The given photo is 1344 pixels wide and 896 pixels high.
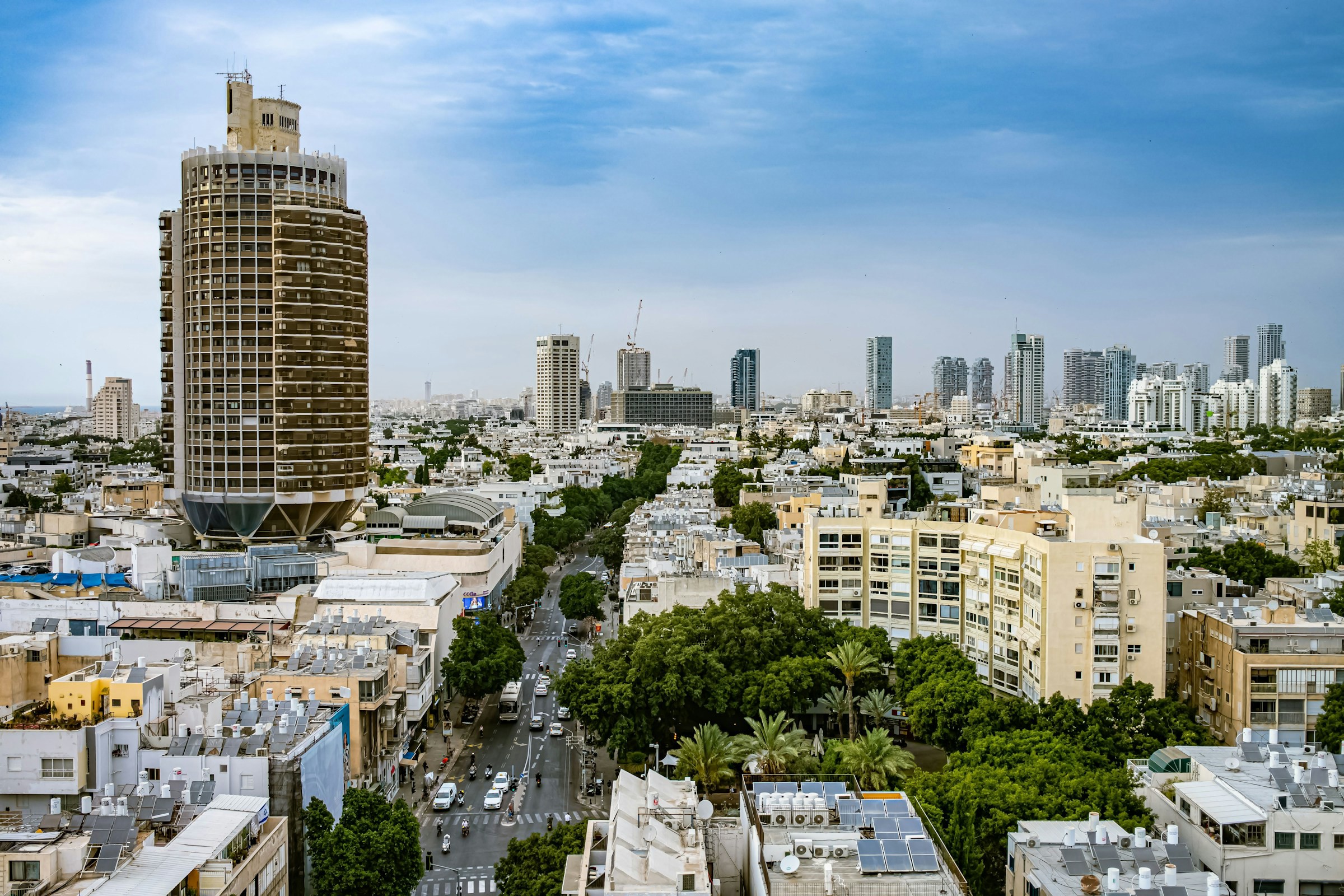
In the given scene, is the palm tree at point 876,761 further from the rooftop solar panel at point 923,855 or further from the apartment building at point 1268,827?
the rooftop solar panel at point 923,855

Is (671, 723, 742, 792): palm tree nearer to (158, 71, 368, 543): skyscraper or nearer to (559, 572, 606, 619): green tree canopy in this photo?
(559, 572, 606, 619): green tree canopy

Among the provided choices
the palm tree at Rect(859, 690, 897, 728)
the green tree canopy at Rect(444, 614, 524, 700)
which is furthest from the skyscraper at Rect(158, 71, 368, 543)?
the palm tree at Rect(859, 690, 897, 728)

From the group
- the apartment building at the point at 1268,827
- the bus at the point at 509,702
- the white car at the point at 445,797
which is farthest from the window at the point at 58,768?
the apartment building at the point at 1268,827

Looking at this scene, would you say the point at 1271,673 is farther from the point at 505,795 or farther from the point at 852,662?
the point at 505,795

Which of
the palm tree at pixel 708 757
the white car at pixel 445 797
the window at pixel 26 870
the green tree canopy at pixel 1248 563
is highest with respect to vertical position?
the green tree canopy at pixel 1248 563

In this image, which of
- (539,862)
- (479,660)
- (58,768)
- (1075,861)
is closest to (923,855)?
(1075,861)
